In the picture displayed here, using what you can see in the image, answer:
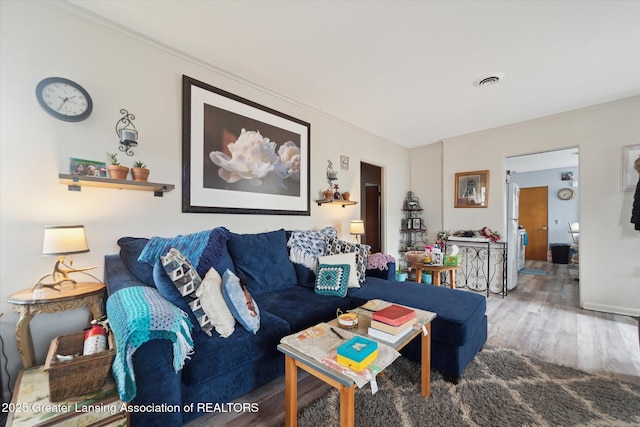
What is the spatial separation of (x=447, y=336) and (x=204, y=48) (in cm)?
301

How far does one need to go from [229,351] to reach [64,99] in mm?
2054

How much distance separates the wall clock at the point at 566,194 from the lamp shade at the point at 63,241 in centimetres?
940

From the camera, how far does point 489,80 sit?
273 centimetres

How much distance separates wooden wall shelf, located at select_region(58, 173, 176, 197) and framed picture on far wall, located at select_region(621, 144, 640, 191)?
5.06 metres

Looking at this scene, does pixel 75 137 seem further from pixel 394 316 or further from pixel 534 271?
pixel 534 271

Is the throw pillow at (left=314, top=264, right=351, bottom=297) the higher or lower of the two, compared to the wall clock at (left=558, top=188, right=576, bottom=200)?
lower

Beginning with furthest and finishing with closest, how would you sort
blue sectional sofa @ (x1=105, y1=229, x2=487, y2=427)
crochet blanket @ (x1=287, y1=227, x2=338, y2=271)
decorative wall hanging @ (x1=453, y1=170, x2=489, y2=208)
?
1. decorative wall hanging @ (x1=453, y1=170, x2=489, y2=208)
2. crochet blanket @ (x1=287, y1=227, x2=338, y2=271)
3. blue sectional sofa @ (x1=105, y1=229, x2=487, y2=427)

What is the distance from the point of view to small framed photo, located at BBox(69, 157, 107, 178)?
1811 millimetres

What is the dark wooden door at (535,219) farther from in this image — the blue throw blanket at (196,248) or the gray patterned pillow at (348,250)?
the blue throw blanket at (196,248)

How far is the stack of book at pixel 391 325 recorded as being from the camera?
1.38m

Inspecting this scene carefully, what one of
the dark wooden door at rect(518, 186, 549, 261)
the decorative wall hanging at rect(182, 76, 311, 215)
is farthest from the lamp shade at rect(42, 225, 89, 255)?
the dark wooden door at rect(518, 186, 549, 261)

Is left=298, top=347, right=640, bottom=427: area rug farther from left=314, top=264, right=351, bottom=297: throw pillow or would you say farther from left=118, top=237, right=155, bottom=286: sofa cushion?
left=118, top=237, right=155, bottom=286: sofa cushion

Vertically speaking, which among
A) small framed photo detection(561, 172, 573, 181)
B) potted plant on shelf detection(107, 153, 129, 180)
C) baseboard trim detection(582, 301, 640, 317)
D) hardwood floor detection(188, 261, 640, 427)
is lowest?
hardwood floor detection(188, 261, 640, 427)

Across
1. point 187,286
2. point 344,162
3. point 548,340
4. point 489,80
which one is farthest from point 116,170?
point 548,340
